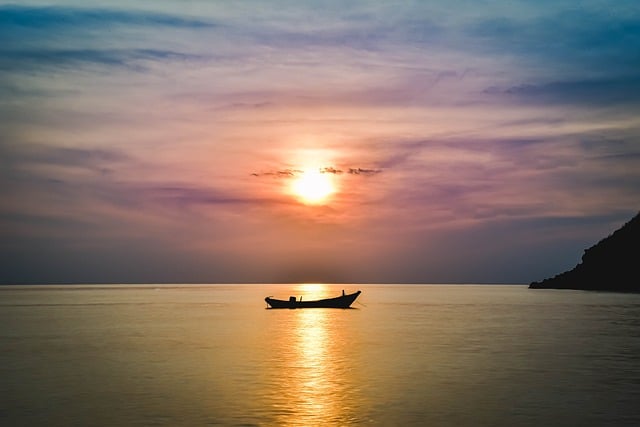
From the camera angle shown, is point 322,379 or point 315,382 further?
point 322,379

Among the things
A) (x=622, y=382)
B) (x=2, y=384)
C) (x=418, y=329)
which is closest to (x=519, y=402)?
(x=622, y=382)

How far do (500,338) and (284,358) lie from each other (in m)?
25.1

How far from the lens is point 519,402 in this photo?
31625 millimetres

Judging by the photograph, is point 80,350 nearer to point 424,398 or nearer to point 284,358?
point 284,358

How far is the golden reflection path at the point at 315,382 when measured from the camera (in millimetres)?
28828

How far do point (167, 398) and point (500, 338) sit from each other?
40859 mm

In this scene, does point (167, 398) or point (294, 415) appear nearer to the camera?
point (294, 415)

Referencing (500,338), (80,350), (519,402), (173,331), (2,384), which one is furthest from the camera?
(173,331)

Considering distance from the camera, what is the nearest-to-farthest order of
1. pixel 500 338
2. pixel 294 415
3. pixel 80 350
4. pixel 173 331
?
pixel 294 415 → pixel 80 350 → pixel 500 338 → pixel 173 331

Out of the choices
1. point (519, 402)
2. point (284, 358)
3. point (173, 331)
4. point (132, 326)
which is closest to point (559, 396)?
point (519, 402)

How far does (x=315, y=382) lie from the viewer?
3806 cm

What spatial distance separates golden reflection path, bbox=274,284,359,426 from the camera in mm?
28828

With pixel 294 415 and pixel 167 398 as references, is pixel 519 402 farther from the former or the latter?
pixel 167 398

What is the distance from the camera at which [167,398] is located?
3259 centimetres
